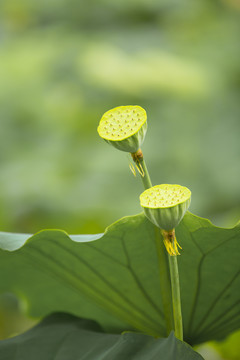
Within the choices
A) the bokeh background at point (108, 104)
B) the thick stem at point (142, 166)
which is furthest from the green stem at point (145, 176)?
the bokeh background at point (108, 104)

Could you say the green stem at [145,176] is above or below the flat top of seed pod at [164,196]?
above

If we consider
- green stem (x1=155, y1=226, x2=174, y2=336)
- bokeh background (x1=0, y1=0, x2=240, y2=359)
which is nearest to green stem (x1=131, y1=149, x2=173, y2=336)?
green stem (x1=155, y1=226, x2=174, y2=336)

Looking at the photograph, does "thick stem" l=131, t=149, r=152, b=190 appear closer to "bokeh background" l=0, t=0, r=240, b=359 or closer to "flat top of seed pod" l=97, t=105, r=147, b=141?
"flat top of seed pod" l=97, t=105, r=147, b=141

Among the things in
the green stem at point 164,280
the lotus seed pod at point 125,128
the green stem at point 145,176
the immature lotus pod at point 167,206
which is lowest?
the green stem at point 164,280

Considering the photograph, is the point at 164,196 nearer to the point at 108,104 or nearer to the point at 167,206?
the point at 167,206

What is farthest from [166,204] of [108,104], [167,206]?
[108,104]

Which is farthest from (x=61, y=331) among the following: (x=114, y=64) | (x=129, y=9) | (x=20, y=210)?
(x=129, y=9)

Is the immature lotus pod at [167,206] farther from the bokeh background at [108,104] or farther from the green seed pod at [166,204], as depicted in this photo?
the bokeh background at [108,104]
